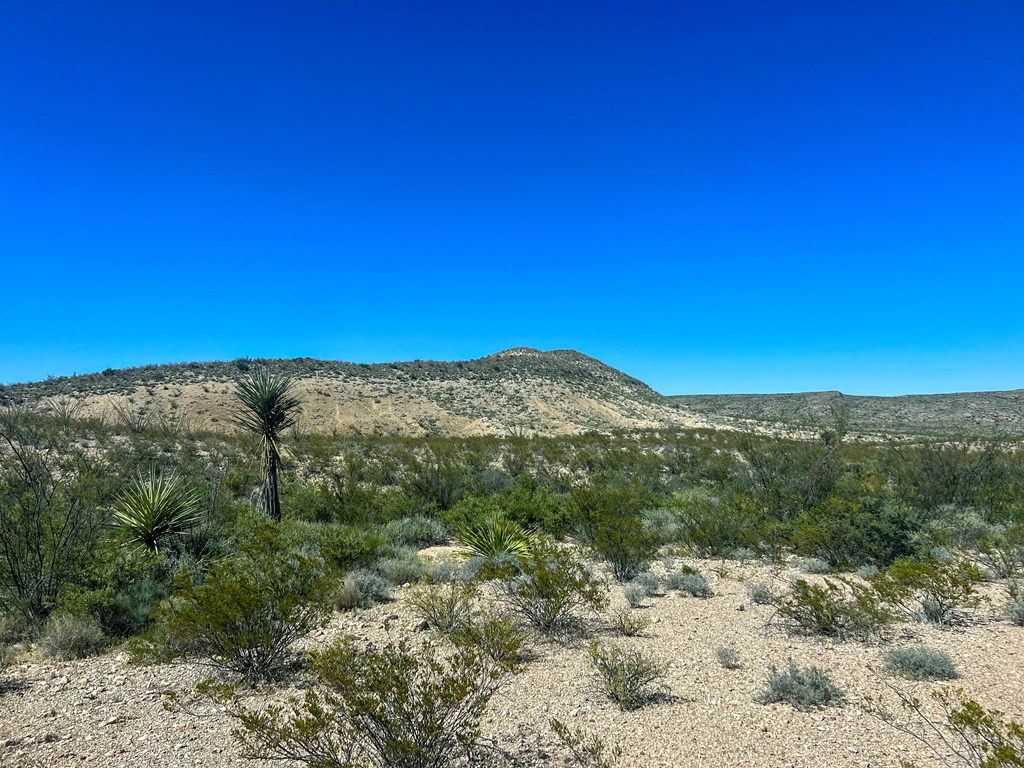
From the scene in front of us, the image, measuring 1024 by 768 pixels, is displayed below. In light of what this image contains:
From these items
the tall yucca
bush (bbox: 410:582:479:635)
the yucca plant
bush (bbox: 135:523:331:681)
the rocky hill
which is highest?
the rocky hill

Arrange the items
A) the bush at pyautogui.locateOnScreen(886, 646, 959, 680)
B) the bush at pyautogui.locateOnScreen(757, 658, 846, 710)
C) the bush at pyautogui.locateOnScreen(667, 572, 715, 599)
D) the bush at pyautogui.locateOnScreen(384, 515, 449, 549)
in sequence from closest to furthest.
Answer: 1. the bush at pyautogui.locateOnScreen(757, 658, 846, 710)
2. the bush at pyautogui.locateOnScreen(886, 646, 959, 680)
3. the bush at pyautogui.locateOnScreen(667, 572, 715, 599)
4. the bush at pyautogui.locateOnScreen(384, 515, 449, 549)

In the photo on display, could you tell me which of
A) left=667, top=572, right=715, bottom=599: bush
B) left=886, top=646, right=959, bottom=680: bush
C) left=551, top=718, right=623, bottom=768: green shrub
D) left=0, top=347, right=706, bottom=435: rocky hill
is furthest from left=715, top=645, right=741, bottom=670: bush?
left=0, top=347, right=706, bottom=435: rocky hill

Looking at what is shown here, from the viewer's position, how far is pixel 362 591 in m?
8.58

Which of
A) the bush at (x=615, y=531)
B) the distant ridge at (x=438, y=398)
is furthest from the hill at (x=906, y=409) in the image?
the bush at (x=615, y=531)

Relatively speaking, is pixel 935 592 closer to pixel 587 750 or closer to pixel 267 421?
pixel 587 750

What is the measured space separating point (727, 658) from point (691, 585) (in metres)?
2.87

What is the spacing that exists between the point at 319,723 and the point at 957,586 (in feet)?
25.3

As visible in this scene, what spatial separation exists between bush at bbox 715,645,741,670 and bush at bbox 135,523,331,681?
4411 millimetres

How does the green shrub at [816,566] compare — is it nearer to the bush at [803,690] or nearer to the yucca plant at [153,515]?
the bush at [803,690]

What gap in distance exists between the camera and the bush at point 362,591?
26.8ft

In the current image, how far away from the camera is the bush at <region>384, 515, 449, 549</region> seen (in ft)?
41.8

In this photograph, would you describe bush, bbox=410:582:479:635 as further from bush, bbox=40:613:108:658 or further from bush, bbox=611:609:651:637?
bush, bbox=40:613:108:658

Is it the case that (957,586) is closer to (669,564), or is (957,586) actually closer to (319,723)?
(669,564)

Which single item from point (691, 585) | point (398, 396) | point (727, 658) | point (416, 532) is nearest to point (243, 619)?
point (727, 658)
